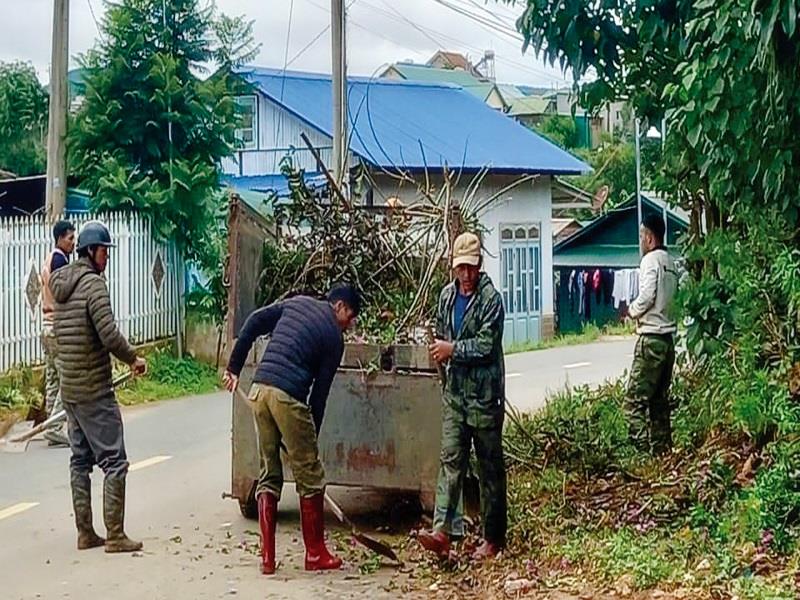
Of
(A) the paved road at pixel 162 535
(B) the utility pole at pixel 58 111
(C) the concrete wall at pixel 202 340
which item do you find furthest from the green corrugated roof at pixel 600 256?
(A) the paved road at pixel 162 535

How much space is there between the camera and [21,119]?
34.7 m

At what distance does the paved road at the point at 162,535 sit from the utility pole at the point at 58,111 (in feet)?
12.7

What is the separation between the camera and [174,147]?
18.8m

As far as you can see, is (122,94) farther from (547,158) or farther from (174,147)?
(547,158)

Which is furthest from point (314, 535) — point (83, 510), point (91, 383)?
point (91, 383)

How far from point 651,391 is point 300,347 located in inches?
142

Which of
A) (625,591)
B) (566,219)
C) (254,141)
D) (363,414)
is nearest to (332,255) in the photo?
(363,414)

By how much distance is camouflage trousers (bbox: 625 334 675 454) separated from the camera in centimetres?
1024

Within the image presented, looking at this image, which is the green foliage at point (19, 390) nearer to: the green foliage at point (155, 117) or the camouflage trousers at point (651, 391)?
the green foliage at point (155, 117)

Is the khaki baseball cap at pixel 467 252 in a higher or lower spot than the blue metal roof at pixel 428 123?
lower

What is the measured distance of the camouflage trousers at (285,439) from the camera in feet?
Result: 25.6

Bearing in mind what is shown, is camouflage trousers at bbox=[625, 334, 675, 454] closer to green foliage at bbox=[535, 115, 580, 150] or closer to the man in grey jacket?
the man in grey jacket

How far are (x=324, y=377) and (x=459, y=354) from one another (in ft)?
2.79

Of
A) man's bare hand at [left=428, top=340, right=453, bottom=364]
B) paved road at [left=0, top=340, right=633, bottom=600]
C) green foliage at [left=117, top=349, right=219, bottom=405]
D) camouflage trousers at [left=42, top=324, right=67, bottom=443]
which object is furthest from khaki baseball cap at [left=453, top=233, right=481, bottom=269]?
green foliage at [left=117, top=349, right=219, bottom=405]
